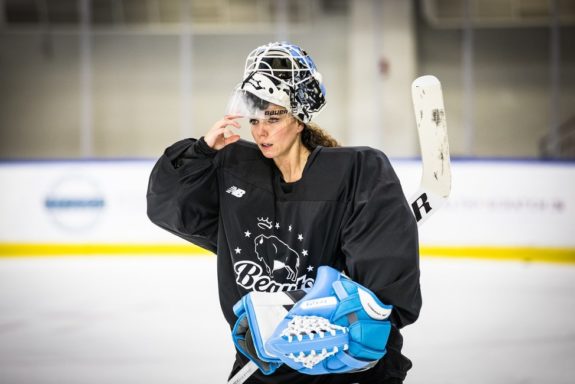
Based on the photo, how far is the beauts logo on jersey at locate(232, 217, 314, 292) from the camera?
1494mm

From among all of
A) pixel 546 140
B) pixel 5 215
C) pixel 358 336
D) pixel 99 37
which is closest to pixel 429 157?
pixel 358 336

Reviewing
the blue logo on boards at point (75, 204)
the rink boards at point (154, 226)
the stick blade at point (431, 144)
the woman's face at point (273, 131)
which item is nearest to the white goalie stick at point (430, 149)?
the stick blade at point (431, 144)

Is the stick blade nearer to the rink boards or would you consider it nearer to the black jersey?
the black jersey

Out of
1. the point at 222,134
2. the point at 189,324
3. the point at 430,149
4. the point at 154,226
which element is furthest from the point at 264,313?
the point at 154,226

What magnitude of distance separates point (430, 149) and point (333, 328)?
49 centimetres

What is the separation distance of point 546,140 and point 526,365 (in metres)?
5.45

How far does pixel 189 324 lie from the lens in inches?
159

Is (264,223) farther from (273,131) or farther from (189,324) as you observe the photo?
(189,324)

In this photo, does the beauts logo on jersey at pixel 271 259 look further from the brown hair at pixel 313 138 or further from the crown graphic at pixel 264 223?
the brown hair at pixel 313 138

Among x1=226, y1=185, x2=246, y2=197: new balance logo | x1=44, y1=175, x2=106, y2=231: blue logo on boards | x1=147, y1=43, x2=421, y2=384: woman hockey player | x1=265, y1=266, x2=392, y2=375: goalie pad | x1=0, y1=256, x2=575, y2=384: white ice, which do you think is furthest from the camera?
x1=44, y1=175, x2=106, y2=231: blue logo on boards

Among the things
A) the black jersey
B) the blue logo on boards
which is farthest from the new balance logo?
the blue logo on boards

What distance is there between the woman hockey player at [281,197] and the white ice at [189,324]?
148 cm

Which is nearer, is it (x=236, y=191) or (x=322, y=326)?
(x=322, y=326)

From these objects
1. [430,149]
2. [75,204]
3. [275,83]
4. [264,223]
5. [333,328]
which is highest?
[275,83]
